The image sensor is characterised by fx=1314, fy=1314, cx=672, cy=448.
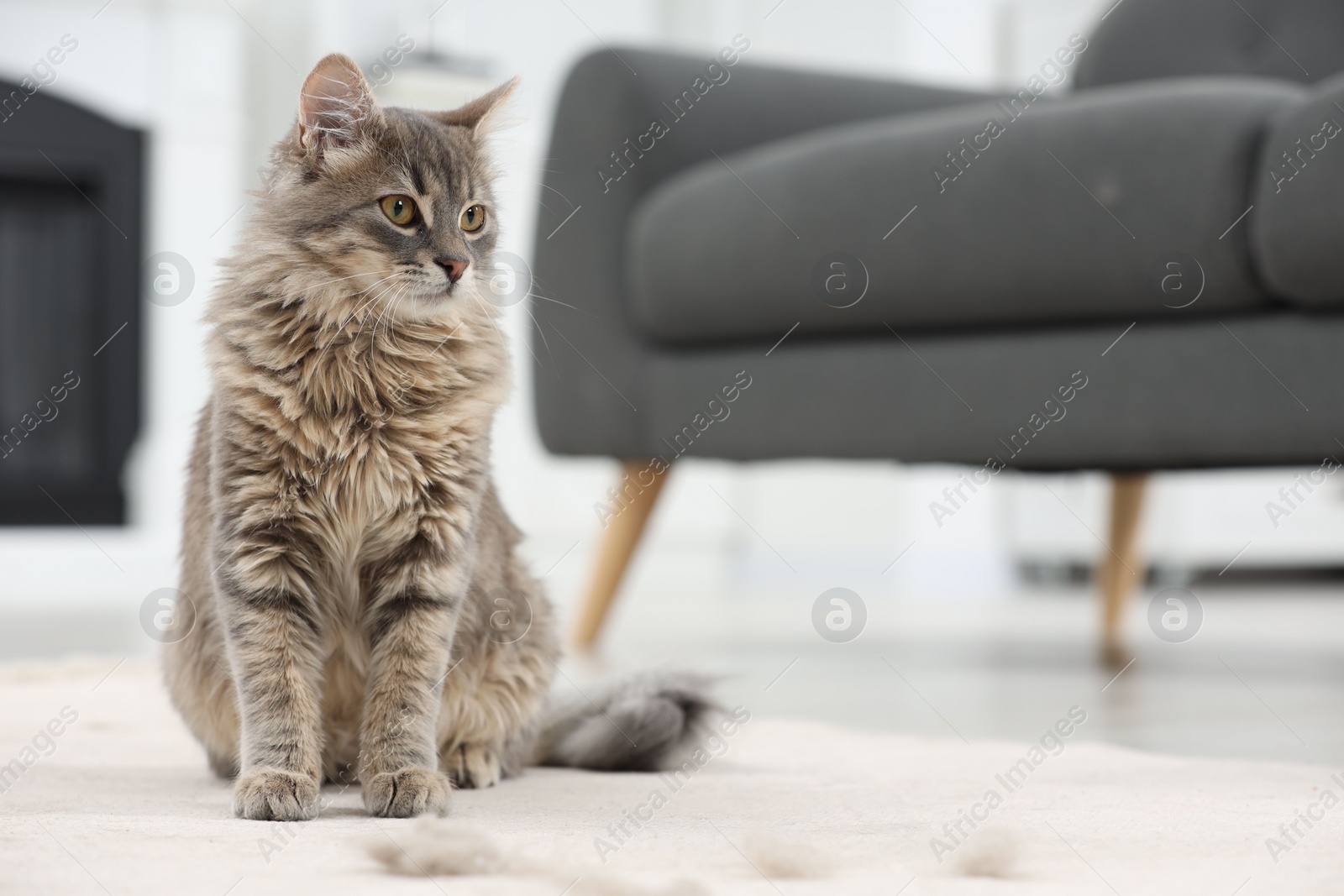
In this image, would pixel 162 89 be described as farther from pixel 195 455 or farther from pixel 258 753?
pixel 258 753

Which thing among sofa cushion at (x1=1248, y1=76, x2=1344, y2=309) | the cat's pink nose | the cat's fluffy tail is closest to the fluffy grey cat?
the cat's pink nose

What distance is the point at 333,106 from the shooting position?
113cm

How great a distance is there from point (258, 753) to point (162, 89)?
4077mm

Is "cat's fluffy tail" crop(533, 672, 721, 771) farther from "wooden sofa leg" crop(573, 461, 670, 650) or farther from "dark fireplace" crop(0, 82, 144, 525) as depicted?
"dark fireplace" crop(0, 82, 144, 525)

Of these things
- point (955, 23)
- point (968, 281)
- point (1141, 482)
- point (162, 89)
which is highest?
point (955, 23)

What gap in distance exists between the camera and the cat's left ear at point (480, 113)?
1.28 metres

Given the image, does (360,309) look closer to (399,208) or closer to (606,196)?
(399,208)

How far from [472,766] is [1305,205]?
116cm

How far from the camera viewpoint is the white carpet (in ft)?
2.62

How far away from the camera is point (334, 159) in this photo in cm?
113

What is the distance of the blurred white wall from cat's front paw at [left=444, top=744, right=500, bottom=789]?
8.59 feet

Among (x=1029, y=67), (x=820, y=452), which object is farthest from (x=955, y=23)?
(x=820, y=452)

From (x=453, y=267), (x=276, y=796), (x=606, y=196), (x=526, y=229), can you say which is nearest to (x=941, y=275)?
(x=606, y=196)

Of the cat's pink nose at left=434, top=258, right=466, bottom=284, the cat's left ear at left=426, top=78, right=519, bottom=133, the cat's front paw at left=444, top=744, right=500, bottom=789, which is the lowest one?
the cat's front paw at left=444, top=744, right=500, bottom=789
